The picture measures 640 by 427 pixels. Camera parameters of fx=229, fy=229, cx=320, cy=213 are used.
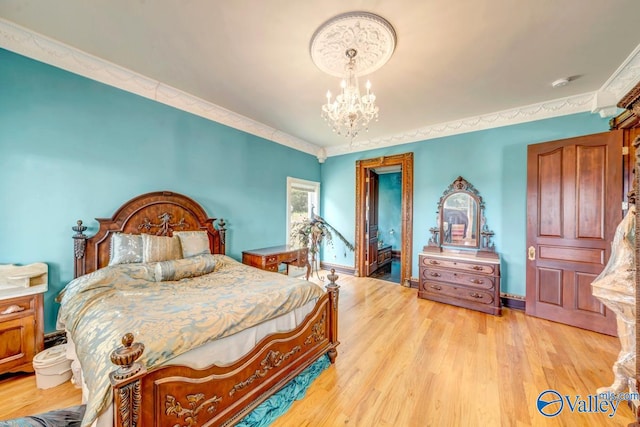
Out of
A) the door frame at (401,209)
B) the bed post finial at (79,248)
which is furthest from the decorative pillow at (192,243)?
the door frame at (401,209)

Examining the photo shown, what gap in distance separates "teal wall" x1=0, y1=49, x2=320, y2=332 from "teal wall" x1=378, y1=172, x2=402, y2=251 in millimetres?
4835

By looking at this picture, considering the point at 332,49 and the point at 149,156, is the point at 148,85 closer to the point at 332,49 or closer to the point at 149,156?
the point at 149,156

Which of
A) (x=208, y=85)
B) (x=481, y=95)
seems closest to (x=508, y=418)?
(x=481, y=95)

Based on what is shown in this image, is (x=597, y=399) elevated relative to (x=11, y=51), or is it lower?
lower

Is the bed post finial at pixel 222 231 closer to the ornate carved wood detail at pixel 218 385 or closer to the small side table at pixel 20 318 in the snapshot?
the small side table at pixel 20 318

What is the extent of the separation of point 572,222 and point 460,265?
4.37ft

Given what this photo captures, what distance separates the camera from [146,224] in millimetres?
2629

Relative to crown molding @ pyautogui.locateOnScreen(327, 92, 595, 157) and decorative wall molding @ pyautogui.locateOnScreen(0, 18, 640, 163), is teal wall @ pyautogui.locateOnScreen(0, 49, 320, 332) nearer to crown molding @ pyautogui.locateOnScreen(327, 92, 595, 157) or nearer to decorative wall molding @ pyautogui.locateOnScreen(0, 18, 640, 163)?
decorative wall molding @ pyautogui.locateOnScreen(0, 18, 640, 163)

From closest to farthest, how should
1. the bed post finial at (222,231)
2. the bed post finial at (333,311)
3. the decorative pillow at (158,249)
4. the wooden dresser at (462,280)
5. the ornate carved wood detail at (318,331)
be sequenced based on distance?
the ornate carved wood detail at (318,331) < the bed post finial at (333,311) < the decorative pillow at (158,249) < the wooden dresser at (462,280) < the bed post finial at (222,231)

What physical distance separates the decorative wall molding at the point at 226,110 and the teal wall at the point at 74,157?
0.30 ft

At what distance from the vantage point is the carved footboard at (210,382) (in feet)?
3.16

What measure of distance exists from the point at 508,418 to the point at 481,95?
329cm

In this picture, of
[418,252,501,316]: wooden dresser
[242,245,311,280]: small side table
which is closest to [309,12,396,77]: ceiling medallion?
[242,245,311,280]: small side table

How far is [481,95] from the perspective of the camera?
2920 mm
